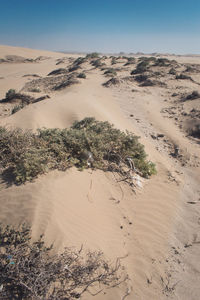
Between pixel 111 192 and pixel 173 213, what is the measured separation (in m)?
1.25

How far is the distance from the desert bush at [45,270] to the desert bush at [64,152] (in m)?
1.04

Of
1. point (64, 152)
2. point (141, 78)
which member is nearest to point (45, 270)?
point (64, 152)

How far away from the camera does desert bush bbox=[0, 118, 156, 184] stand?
3225 millimetres

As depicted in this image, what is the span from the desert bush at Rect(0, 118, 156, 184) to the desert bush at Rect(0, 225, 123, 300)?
40.8 inches

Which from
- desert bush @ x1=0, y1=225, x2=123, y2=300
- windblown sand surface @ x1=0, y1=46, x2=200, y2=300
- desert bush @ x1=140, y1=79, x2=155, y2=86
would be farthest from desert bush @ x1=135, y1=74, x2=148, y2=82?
desert bush @ x1=0, y1=225, x2=123, y2=300

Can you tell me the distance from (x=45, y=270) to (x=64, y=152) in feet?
7.07

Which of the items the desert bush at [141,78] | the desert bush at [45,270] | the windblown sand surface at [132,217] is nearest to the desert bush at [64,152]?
the windblown sand surface at [132,217]

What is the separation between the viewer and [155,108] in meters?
9.11

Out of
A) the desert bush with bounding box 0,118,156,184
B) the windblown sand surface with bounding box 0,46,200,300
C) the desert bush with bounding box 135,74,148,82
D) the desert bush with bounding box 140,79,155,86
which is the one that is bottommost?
the windblown sand surface with bounding box 0,46,200,300

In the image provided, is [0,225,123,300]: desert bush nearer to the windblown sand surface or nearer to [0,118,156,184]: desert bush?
the windblown sand surface

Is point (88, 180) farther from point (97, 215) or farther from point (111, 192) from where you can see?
point (97, 215)

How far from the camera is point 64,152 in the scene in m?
3.79

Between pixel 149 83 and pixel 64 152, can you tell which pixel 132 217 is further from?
pixel 149 83

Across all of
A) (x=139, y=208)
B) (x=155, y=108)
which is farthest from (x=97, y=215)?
(x=155, y=108)
